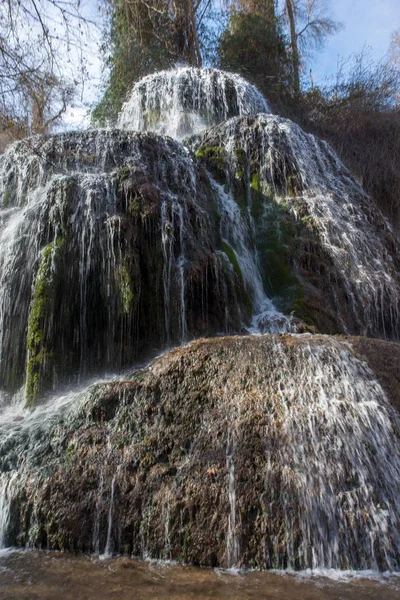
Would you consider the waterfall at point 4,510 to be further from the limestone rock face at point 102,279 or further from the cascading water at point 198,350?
the limestone rock face at point 102,279

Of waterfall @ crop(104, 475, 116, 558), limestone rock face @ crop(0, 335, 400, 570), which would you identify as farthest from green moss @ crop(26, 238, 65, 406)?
waterfall @ crop(104, 475, 116, 558)

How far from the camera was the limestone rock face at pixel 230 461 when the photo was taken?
2.74 meters

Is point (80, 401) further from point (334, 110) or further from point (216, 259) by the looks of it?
point (334, 110)

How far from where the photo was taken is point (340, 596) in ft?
7.61

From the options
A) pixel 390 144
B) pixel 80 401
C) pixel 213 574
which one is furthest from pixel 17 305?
pixel 390 144

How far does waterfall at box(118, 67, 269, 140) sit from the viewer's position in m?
11.1

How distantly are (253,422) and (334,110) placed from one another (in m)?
13.6

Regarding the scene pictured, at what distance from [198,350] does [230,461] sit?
98 centimetres

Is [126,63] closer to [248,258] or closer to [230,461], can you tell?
[248,258]

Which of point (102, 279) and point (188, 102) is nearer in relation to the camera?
point (102, 279)

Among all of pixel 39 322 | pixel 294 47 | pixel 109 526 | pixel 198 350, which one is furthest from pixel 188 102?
pixel 109 526

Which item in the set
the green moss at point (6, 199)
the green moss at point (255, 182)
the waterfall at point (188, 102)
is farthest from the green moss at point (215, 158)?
the green moss at point (6, 199)

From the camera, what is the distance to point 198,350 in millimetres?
3768

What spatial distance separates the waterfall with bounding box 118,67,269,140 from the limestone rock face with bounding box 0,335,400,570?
8.51 meters
